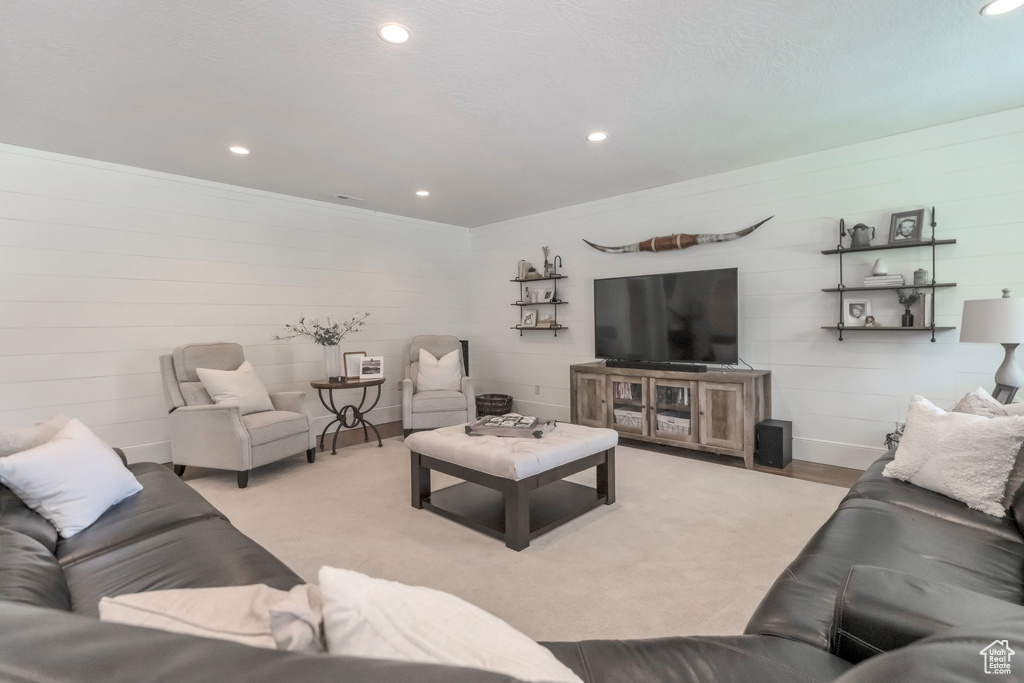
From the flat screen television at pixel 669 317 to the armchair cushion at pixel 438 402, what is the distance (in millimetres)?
1512

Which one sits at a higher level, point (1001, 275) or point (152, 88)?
point (152, 88)

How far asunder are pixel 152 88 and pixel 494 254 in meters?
4.14

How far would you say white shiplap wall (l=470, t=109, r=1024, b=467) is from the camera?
3332 mm

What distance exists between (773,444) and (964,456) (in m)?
1.98

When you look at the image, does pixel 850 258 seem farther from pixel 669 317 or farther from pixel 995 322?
pixel 669 317

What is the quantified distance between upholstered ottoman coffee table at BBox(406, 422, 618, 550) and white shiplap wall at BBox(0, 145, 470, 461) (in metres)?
2.69

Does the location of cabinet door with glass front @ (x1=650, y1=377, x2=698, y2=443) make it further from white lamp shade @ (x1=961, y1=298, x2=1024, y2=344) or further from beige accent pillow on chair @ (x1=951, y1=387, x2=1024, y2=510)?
beige accent pillow on chair @ (x1=951, y1=387, x2=1024, y2=510)

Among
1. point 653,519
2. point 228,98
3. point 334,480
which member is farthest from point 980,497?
point 228,98

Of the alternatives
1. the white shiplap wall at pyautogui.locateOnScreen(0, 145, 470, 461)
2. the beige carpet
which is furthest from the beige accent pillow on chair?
the white shiplap wall at pyautogui.locateOnScreen(0, 145, 470, 461)

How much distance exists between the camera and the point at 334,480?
3660 mm

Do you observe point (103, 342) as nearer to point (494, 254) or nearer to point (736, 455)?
point (494, 254)

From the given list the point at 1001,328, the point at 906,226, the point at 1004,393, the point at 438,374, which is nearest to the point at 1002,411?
the point at 1001,328

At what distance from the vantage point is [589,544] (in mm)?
2564

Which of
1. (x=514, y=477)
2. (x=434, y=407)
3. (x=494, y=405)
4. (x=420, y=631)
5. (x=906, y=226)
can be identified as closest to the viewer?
(x=420, y=631)
